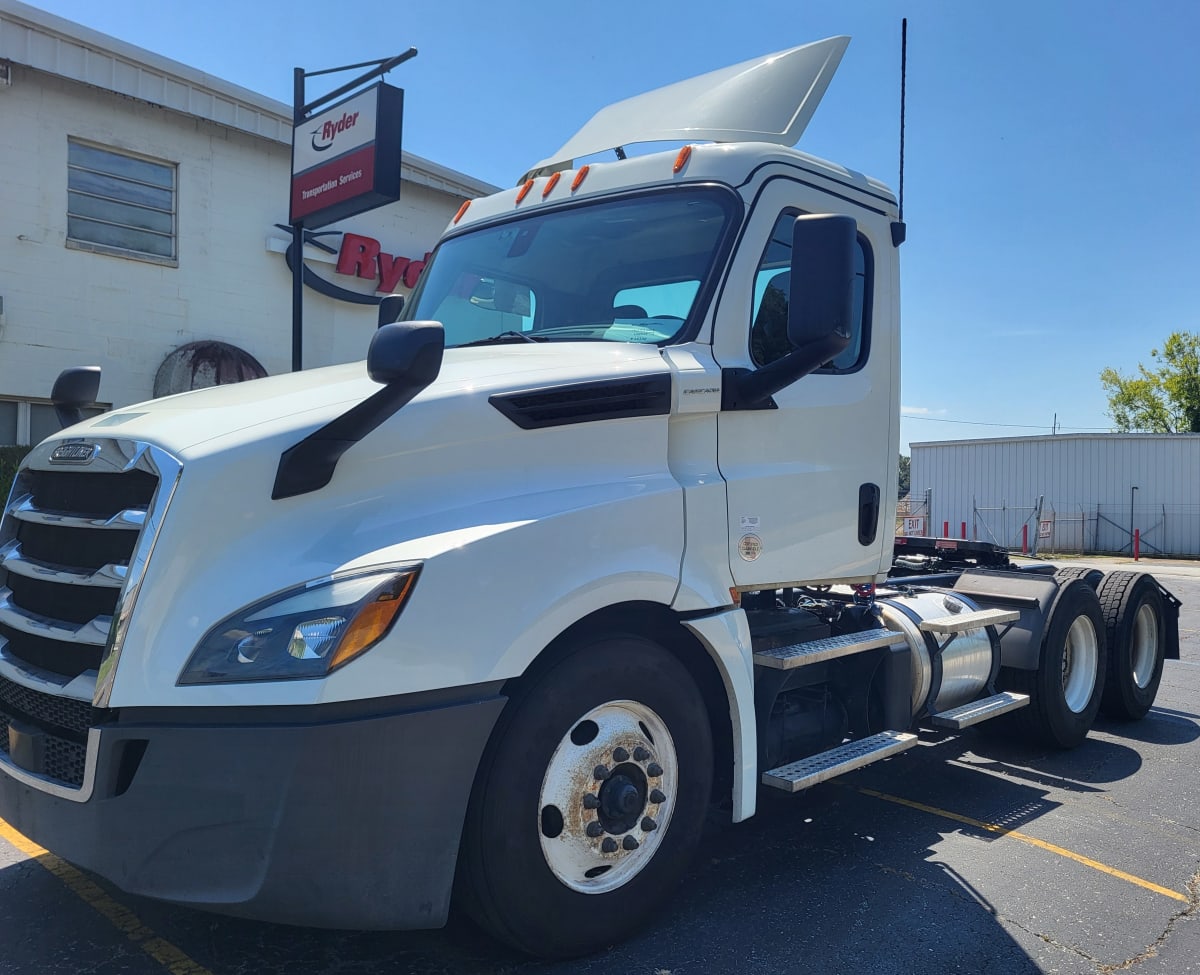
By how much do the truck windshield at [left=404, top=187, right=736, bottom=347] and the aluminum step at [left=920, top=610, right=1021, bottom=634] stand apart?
7.83 feet

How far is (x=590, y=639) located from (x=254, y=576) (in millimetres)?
1084

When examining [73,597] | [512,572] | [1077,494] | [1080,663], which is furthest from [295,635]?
[1077,494]

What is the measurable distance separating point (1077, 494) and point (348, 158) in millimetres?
31084

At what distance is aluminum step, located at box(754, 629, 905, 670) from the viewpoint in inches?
154

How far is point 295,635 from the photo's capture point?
104 inches

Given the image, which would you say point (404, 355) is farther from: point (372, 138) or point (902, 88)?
point (372, 138)

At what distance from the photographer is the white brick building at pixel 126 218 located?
12320 mm

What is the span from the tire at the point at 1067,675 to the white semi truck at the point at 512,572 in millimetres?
1635

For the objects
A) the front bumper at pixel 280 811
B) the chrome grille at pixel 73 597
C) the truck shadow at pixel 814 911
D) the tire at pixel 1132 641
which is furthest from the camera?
the tire at pixel 1132 641

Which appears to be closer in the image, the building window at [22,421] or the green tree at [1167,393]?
the building window at [22,421]

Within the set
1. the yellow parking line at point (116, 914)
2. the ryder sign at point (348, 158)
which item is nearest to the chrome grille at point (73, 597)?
the yellow parking line at point (116, 914)

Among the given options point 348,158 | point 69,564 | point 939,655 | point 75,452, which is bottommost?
point 939,655

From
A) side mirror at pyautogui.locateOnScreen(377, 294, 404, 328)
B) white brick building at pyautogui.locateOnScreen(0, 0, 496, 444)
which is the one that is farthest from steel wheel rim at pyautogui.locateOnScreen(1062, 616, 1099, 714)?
white brick building at pyautogui.locateOnScreen(0, 0, 496, 444)

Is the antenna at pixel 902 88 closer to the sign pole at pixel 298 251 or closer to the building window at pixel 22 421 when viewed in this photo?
the sign pole at pixel 298 251
